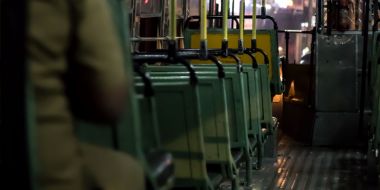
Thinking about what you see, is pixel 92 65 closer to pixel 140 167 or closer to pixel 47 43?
pixel 47 43

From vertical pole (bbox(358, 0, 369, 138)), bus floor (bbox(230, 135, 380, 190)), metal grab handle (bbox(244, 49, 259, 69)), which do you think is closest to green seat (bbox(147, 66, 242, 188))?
metal grab handle (bbox(244, 49, 259, 69))

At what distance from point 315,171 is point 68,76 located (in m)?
5.75

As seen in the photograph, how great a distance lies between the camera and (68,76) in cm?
164

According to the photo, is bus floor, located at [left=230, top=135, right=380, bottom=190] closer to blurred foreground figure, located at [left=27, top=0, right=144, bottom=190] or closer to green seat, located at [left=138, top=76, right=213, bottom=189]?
green seat, located at [left=138, top=76, right=213, bottom=189]

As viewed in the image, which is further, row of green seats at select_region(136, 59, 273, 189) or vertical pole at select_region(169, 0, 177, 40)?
vertical pole at select_region(169, 0, 177, 40)

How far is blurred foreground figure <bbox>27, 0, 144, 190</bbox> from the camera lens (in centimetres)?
157

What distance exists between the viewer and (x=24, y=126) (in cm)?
156

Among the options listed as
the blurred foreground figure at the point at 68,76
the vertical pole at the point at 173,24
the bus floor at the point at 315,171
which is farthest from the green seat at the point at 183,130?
the bus floor at the point at 315,171

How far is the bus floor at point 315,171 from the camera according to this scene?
6375 millimetres

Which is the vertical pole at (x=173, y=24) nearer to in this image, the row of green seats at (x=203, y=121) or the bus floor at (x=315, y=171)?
the row of green seats at (x=203, y=121)

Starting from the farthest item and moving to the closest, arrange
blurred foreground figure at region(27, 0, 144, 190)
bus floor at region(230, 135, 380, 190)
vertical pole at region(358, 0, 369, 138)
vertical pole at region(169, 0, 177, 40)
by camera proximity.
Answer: vertical pole at region(358, 0, 369, 138), bus floor at region(230, 135, 380, 190), vertical pole at region(169, 0, 177, 40), blurred foreground figure at region(27, 0, 144, 190)

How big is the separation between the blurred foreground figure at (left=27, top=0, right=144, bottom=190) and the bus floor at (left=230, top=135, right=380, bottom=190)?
14.3 ft

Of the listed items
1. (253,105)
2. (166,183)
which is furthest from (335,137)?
(166,183)

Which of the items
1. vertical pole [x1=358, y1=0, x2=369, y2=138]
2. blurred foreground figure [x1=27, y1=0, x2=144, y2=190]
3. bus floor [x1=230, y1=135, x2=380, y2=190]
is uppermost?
blurred foreground figure [x1=27, y1=0, x2=144, y2=190]
